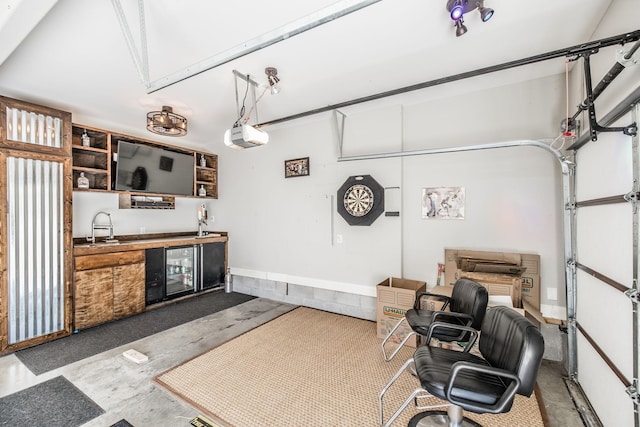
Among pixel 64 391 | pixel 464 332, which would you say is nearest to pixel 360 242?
pixel 464 332

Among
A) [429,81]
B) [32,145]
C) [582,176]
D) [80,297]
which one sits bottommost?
[80,297]

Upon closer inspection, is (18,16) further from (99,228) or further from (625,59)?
(625,59)

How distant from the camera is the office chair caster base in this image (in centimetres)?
190

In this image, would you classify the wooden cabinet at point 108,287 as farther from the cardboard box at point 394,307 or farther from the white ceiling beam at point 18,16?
the cardboard box at point 394,307

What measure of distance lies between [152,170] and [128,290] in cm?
189

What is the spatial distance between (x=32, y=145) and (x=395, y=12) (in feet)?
13.1

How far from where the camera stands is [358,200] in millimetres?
3844

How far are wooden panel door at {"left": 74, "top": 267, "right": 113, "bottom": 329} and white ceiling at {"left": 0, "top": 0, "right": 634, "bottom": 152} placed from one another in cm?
221

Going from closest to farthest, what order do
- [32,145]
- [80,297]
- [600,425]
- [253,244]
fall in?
[600,425], [32,145], [80,297], [253,244]

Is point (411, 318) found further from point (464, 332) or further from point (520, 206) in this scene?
point (520, 206)

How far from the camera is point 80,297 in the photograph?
3.49 meters

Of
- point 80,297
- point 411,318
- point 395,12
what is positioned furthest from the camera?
point 80,297

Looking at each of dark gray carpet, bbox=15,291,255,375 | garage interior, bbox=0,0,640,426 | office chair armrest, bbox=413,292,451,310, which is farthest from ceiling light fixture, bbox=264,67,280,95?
dark gray carpet, bbox=15,291,255,375

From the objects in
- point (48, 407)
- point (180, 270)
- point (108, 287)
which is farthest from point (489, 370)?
point (180, 270)
